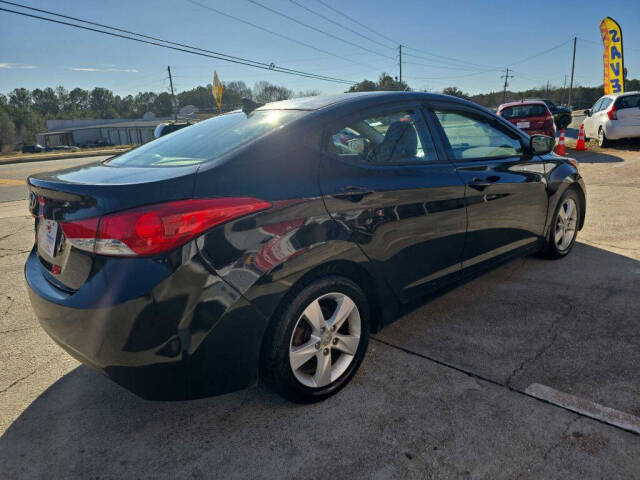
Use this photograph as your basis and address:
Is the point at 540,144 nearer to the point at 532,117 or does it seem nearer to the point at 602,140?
the point at 532,117

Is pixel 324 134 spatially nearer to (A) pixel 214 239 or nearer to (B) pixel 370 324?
(A) pixel 214 239

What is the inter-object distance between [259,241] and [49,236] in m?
1.05

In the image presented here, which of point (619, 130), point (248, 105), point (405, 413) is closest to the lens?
point (405, 413)

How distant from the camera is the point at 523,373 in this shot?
2.56 meters

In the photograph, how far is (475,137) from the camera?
3330 millimetres

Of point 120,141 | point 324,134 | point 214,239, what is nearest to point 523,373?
point 324,134

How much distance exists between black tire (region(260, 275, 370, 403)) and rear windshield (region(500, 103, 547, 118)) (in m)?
12.5

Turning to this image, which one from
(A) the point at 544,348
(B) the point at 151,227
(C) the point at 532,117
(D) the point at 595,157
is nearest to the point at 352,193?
(B) the point at 151,227

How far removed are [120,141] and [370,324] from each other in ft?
251

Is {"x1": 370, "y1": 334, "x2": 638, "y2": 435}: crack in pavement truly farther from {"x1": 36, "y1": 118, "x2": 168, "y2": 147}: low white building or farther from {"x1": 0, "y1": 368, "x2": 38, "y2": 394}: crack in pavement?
{"x1": 36, "y1": 118, "x2": 168, "y2": 147}: low white building

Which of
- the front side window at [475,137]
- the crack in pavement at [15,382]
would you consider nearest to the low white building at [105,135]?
the crack in pavement at [15,382]

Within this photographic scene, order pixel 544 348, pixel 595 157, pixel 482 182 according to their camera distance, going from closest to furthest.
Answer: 1. pixel 544 348
2. pixel 482 182
3. pixel 595 157

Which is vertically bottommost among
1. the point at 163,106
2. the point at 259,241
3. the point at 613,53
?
the point at 259,241

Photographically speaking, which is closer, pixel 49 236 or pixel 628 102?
pixel 49 236
